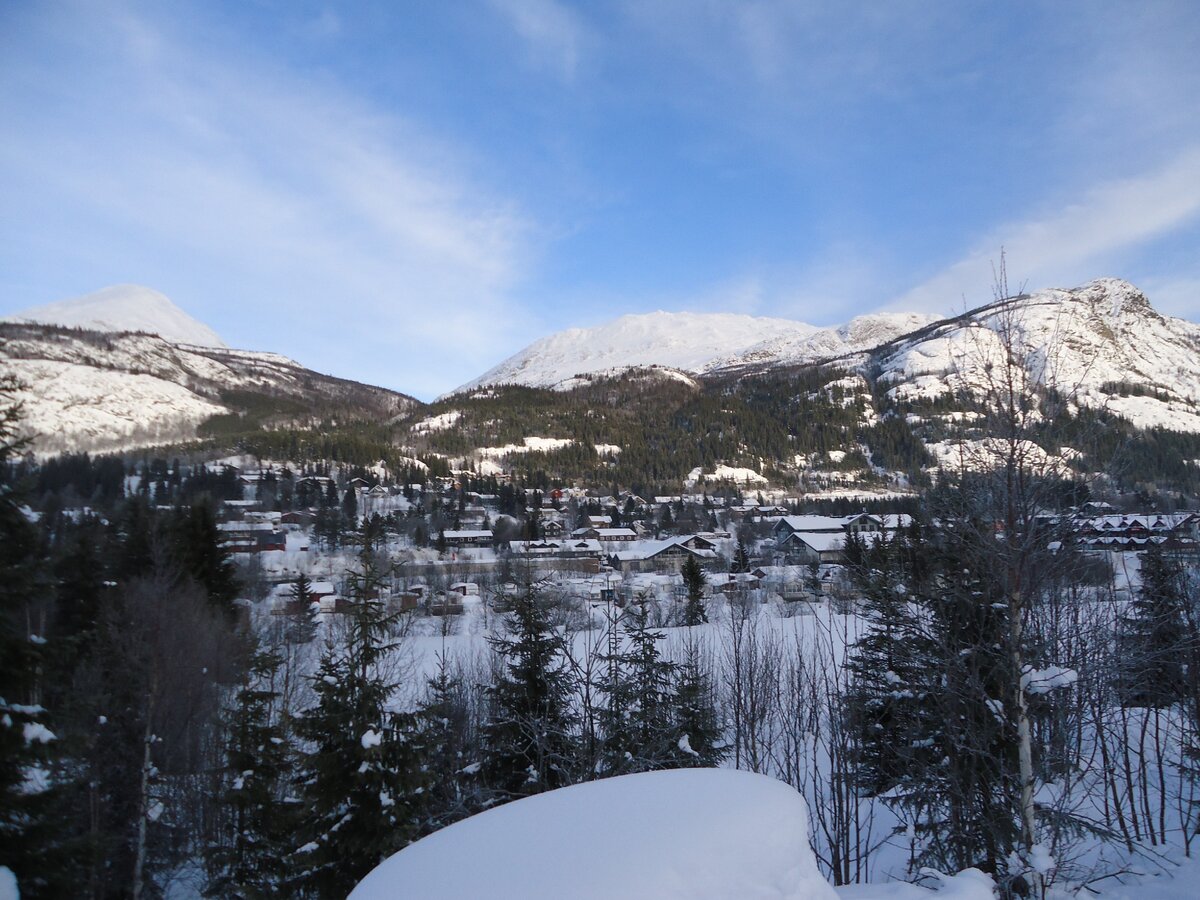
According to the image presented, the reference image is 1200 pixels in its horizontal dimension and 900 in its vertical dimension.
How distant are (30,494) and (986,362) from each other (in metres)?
12.8

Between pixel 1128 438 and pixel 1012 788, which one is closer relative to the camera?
pixel 1128 438

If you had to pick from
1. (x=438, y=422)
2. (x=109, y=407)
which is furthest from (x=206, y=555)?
(x=109, y=407)

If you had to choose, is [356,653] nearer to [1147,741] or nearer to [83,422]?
[1147,741]

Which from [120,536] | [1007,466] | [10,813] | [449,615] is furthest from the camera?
[449,615]

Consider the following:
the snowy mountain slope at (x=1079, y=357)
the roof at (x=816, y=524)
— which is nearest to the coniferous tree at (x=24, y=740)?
the snowy mountain slope at (x=1079, y=357)

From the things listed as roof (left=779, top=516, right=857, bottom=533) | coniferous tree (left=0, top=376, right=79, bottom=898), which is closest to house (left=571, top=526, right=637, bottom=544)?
roof (left=779, top=516, right=857, bottom=533)

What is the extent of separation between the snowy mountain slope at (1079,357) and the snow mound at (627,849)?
4448 millimetres

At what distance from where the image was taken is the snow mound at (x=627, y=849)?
7.93 ft

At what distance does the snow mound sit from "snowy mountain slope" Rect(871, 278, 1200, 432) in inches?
175

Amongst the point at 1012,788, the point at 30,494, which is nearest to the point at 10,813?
the point at 30,494

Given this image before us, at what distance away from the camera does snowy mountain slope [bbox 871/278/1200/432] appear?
6.73 metres

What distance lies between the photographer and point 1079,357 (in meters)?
7.48

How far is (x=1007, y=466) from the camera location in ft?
21.3

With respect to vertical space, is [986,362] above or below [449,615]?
above
